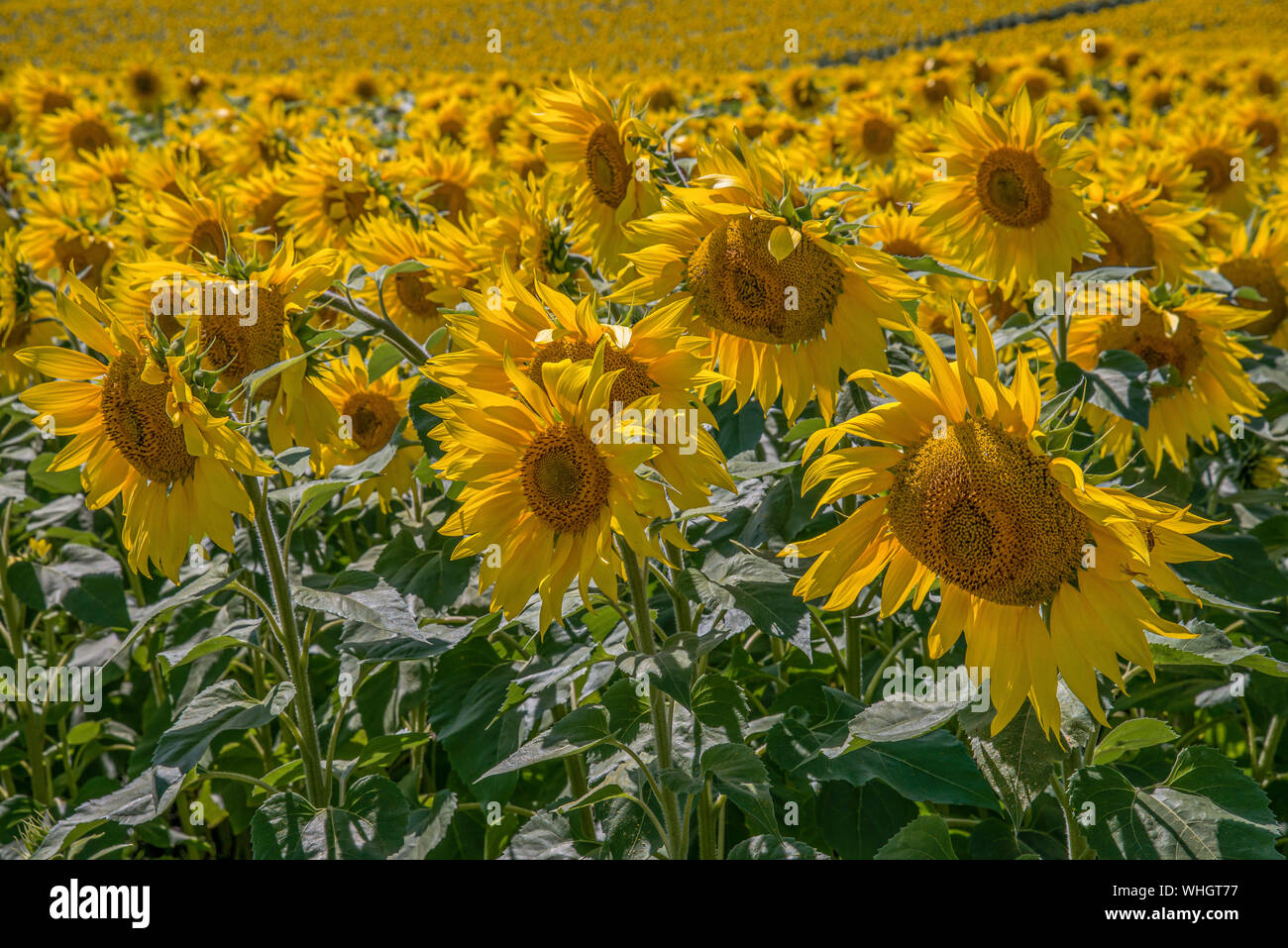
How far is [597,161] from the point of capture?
2910 millimetres

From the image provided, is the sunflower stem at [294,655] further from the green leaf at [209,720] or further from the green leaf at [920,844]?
the green leaf at [920,844]

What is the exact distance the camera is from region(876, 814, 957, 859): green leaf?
2.06m

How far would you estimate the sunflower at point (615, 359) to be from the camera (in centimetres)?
188

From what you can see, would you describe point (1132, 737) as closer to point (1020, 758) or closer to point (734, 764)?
point (1020, 758)

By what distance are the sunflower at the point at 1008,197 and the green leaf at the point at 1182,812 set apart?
4.51 feet

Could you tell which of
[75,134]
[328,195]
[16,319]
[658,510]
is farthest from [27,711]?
[75,134]

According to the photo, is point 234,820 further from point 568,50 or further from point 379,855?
point 568,50

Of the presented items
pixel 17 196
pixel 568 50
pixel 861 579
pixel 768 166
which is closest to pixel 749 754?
pixel 861 579

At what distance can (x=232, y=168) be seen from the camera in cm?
516

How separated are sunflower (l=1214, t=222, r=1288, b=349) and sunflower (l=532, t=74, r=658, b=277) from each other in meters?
2.06

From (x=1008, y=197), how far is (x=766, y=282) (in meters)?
0.98

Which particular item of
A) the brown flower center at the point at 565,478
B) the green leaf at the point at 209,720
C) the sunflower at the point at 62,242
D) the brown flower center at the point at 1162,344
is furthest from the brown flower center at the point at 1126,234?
the sunflower at the point at 62,242

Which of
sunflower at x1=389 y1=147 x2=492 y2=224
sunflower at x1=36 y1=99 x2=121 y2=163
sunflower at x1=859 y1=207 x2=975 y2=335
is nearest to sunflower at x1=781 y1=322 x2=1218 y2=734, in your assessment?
sunflower at x1=859 y1=207 x2=975 y2=335

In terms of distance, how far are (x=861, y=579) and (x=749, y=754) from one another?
0.36m
